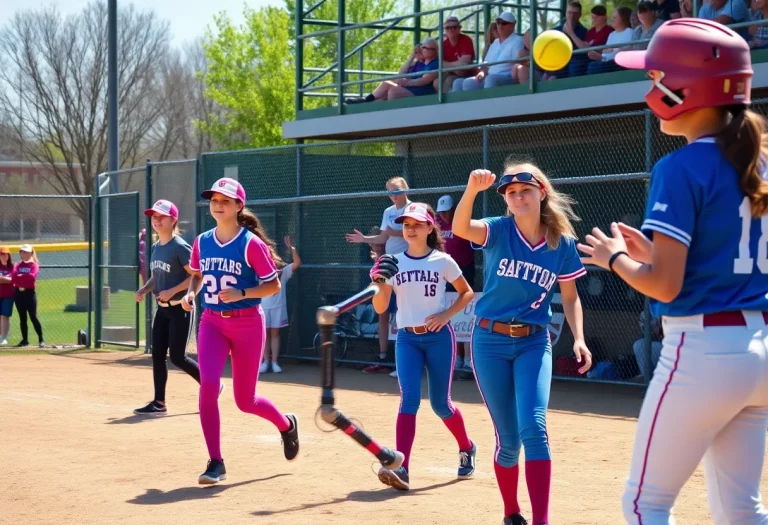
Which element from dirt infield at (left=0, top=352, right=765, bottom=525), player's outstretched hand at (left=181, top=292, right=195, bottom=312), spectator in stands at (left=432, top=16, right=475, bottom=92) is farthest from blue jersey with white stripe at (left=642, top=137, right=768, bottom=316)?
spectator in stands at (left=432, top=16, right=475, bottom=92)

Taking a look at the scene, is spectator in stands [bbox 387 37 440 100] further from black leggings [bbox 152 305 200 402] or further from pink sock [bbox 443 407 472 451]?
pink sock [bbox 443 407 472 451]

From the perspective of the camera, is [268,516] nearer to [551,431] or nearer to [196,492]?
[196,492]

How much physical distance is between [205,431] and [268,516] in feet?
3.92

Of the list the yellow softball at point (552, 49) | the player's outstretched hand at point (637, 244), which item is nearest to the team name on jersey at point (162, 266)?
the yellow softball at point (552, 49)

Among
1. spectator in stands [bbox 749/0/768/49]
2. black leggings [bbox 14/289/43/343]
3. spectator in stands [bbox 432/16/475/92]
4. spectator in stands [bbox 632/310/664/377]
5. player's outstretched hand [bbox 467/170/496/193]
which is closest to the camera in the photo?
player's outstretched hand [bbox 467/170/496/193]

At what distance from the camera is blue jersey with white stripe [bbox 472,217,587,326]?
5723 millimetres

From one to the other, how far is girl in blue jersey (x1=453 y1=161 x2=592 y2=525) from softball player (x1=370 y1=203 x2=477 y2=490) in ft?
4.22

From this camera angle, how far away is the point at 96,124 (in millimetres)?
41719

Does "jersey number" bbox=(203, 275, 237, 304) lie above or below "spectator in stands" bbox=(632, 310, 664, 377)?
above

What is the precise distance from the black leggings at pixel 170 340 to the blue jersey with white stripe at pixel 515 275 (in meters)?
5.08

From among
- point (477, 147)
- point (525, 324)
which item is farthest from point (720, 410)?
point (477, 147)

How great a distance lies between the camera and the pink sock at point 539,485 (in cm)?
541

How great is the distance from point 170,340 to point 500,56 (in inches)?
298

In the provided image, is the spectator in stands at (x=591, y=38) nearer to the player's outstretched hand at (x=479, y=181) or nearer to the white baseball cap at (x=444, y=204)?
the white baseball cap at (x=444, y=204)
